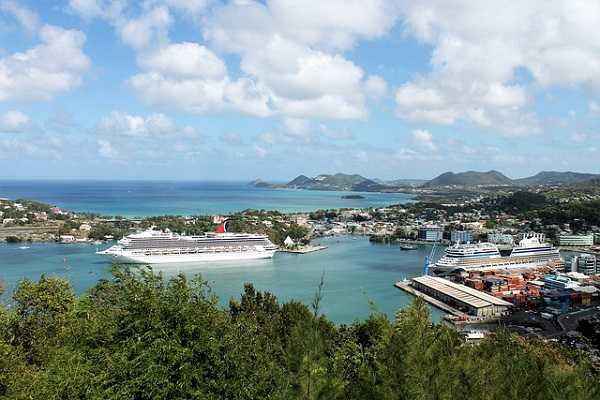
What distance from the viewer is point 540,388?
3.49m

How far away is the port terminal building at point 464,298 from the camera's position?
41.3 ft

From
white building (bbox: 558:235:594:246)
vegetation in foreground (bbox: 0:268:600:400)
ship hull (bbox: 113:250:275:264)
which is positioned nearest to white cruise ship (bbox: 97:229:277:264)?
ship hull (bbox: 113:250:275:264)

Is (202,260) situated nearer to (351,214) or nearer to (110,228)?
(110,228)

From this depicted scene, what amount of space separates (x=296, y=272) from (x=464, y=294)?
20.8 ft

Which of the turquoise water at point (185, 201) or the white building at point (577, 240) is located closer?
the white building at point (577, 240)

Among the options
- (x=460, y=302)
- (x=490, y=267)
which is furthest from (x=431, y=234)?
(x=460, y=302)

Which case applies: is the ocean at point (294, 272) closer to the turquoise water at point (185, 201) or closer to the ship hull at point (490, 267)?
the ship hull at point (490, 267)

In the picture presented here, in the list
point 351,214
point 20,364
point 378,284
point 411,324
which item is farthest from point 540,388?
point 351,214

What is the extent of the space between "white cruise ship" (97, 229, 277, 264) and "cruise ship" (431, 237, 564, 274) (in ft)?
24.0

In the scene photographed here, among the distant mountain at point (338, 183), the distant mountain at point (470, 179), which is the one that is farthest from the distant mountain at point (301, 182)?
the distant mountain at point (470, 179)

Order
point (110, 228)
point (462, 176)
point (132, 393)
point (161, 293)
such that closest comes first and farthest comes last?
point (132, 393), point (161, 293), point (110, 228), point (462, 176)

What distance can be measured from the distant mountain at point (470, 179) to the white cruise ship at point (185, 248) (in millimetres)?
78560

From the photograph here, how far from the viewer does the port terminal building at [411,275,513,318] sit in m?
12.6

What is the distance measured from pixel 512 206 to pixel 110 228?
1113 inches
